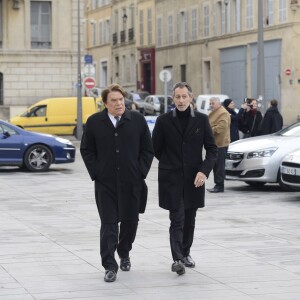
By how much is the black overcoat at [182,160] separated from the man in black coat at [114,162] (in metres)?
0.34

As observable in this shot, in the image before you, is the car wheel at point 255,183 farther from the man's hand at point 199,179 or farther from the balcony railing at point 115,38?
the balcony railing at point 115,38

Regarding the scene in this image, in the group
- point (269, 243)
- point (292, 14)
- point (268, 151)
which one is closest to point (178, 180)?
point (269, 243)

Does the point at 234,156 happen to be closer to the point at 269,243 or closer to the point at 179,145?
the point at 269,243

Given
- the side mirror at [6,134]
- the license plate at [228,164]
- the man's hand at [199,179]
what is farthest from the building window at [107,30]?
the man's hand at [199,179]

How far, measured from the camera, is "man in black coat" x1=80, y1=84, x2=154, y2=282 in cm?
1058

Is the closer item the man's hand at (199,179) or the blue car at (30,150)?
the man's hand at (199,179)

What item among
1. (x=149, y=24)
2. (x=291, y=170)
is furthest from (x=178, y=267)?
(x=149, y=24)

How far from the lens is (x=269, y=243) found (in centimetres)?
1320

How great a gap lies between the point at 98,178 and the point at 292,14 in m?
42.5

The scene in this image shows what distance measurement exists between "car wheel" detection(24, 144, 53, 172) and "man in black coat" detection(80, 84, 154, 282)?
1588cm

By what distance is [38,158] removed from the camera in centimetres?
2658

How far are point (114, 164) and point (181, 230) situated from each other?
906mm

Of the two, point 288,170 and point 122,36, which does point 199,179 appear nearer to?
point 288,170

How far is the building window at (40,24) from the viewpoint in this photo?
53938 mm
